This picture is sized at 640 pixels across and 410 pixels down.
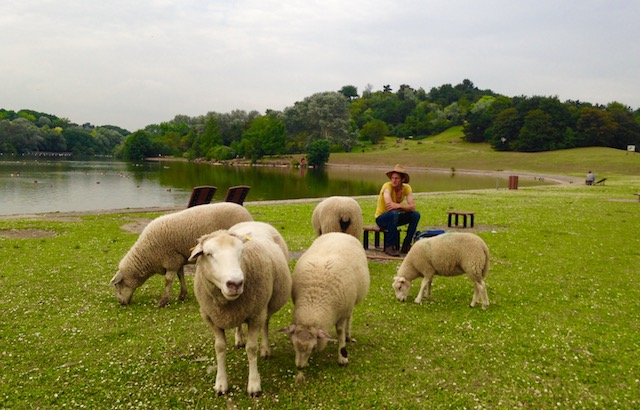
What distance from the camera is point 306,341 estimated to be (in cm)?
558

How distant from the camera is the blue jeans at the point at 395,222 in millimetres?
12445

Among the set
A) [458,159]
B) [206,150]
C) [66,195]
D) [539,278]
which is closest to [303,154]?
[206,150]

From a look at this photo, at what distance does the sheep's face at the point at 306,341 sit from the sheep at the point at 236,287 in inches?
21.3

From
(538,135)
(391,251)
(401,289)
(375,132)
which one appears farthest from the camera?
(375,132)

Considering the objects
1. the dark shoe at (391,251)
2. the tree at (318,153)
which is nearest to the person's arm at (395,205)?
the dark shoe at (391,251)

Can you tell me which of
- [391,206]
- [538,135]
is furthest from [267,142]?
[391,206]

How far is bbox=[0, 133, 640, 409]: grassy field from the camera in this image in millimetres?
5438

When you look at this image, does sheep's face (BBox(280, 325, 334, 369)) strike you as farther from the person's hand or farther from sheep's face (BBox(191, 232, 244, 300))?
the person's hand

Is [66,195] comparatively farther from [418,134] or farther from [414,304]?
[418,134]

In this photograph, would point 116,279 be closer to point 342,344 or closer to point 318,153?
point 342,344

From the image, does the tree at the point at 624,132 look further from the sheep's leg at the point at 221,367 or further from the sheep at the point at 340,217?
the sheep's leg at the point at 221,367

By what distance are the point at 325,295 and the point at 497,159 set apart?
364 ft

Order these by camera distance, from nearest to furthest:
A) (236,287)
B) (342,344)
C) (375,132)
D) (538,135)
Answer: (236,287) → (342,344) → (538,135) → (375,132)

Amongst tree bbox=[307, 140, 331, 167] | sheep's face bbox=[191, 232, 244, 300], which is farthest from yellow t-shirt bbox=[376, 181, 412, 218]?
tree bbox=[307, 140, 331, 167]
